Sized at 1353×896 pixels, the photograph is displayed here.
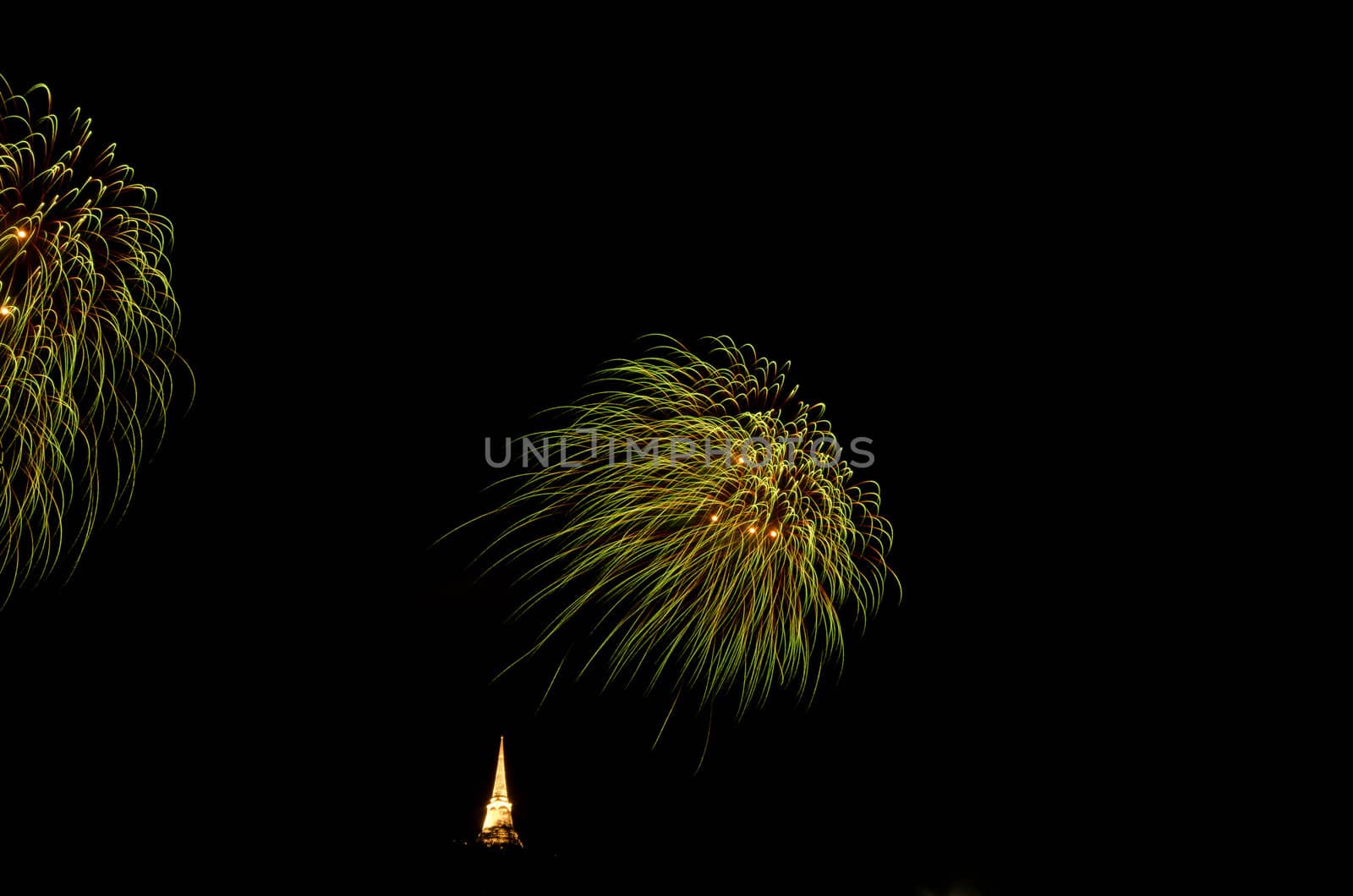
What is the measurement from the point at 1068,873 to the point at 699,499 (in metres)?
29.2

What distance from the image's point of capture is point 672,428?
21.5m

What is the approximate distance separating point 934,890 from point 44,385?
35590mm

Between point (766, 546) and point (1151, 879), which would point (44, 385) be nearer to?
point (766, 546)

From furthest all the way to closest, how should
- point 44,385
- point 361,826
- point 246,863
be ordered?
1. point 361,826
2. point 246,863
3. point 44,385

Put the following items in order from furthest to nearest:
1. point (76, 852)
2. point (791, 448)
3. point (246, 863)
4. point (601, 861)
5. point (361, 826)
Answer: point (601, 861) → point (361, 826) → point (246, 863) → point (76, 852) → point (791, 448)

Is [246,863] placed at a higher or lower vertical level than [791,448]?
lower

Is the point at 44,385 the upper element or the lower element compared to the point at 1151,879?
upper

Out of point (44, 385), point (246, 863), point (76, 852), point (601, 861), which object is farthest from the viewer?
point (601, 861)

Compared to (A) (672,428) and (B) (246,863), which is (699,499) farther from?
(B) (246,863)

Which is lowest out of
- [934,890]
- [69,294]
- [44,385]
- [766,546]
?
[934,890]

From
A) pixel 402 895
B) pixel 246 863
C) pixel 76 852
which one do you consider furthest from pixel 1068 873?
pixel 76 852

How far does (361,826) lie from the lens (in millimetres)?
Answer: 41000

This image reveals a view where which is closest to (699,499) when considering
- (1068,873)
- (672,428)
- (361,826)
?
(672,428)

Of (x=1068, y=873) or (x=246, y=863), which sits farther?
(x=1068, y=873)
